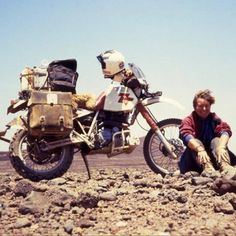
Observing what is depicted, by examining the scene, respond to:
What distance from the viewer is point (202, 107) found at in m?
5.89

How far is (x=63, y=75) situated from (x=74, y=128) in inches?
33.4

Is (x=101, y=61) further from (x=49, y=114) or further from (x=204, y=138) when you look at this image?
(x=204, y=138)

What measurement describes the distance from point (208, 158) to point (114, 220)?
233cm

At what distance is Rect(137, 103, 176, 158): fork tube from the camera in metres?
6.87

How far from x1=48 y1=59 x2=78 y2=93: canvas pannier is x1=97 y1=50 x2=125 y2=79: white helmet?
694mm

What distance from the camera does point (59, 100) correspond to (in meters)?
6.06

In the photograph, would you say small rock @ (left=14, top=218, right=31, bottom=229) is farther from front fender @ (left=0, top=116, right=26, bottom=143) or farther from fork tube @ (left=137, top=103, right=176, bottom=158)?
fork tube @ (left=137, top=103, right=176, bottom=158)

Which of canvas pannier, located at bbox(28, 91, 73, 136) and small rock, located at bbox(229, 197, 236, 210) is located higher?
canvas pannier, located at bbox(28, 91, 73, 136)

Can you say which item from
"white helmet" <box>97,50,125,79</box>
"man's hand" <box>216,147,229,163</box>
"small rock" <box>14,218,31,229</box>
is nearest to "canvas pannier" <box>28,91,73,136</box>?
"white helmet" <box>97,50,125,79</box>

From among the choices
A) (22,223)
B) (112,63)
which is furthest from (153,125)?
(22,223)

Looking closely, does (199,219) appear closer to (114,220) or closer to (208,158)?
(114,220)

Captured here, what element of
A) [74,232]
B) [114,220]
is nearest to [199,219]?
[114,220]

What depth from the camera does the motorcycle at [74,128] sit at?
19.7 ft

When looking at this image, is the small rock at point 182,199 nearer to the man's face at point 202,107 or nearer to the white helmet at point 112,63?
the man's face at point 202,107
